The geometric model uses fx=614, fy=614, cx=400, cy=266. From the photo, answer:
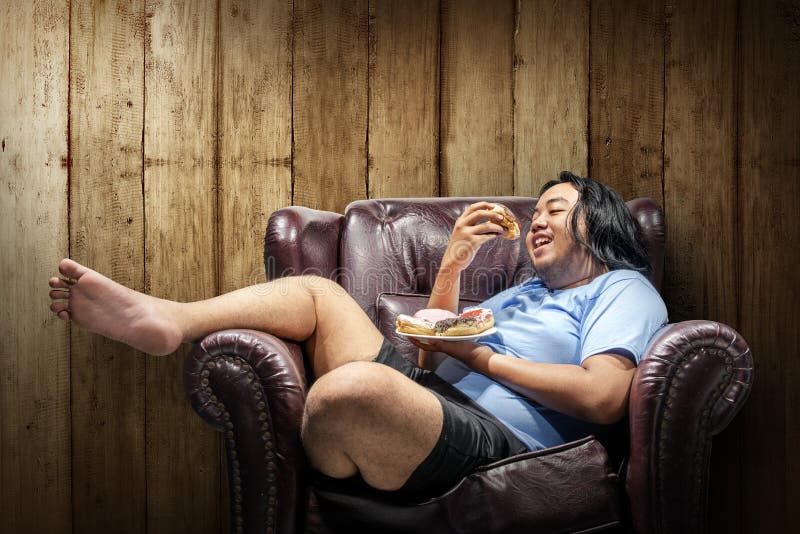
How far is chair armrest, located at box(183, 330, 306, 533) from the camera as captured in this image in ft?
3.92

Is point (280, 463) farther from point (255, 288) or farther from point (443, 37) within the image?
point (443, 37)

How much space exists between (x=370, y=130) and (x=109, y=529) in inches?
62.7

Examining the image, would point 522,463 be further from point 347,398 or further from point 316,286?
point 316,286

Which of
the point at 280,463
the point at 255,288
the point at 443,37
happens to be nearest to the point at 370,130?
the point at 443,37

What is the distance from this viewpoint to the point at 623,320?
1.32 meters

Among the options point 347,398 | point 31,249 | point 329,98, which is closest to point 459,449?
A: point 347,398

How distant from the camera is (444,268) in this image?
1621 mm

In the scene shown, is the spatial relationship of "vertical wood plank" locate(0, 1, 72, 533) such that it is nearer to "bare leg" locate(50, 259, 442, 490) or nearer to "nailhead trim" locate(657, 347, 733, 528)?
"bare leg" locate(50, 259, 442, 490)

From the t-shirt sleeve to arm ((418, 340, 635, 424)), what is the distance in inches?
1.0

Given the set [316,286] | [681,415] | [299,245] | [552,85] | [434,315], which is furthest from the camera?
[552,85]

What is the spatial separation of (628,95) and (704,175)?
1.20 ft

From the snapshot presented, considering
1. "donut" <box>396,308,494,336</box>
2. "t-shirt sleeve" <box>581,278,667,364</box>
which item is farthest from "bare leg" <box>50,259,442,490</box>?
"t-shirt sleeve" <box>581,278,667,364</box>

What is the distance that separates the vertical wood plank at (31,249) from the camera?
1.97 m

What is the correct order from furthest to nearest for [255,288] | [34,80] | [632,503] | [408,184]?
[408,184] < [34,80] < [255,288] < [632,503]
